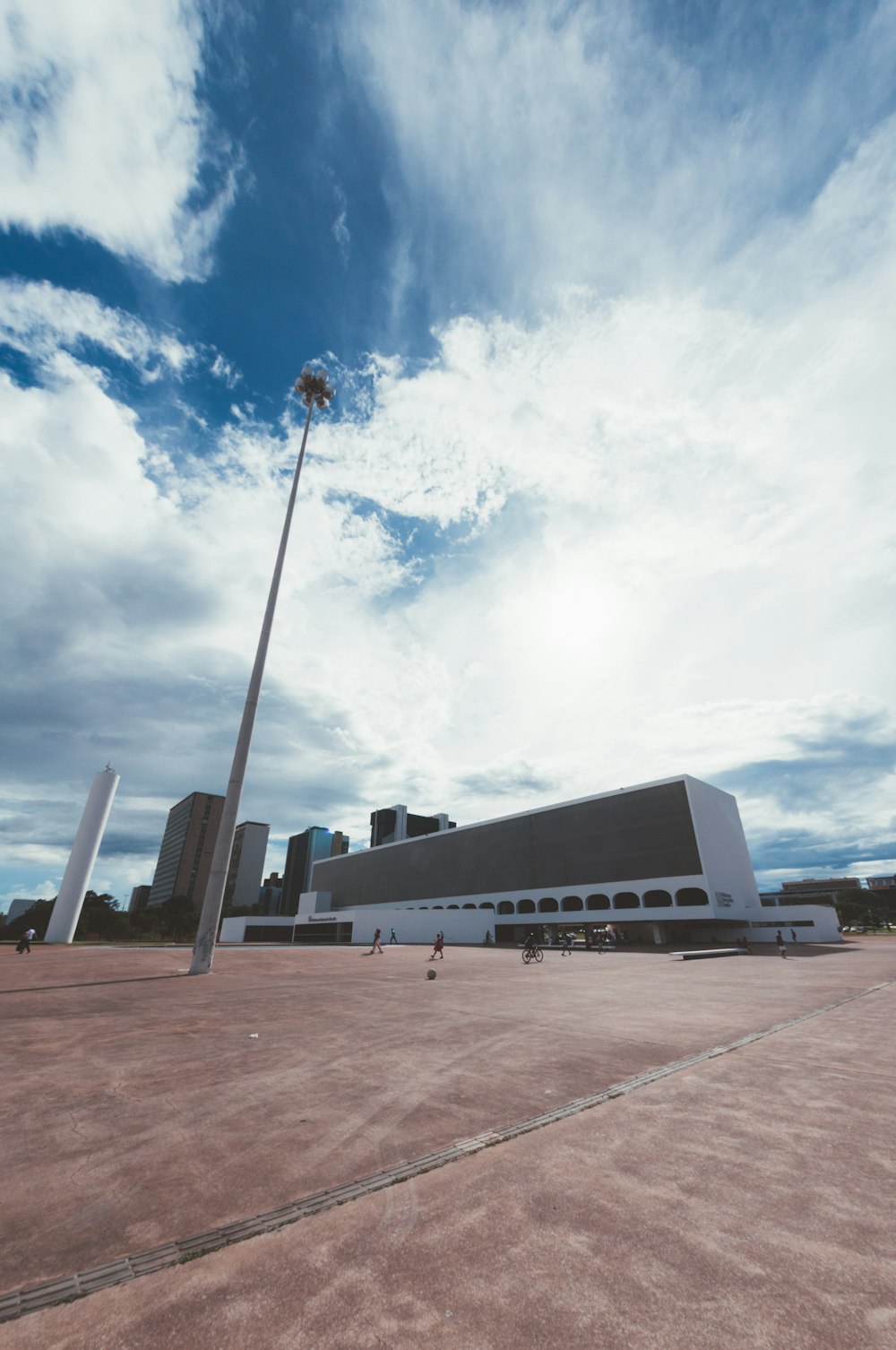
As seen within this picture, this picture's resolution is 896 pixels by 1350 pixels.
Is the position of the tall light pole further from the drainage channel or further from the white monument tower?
the white monument tower

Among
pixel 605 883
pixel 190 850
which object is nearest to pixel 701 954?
pixel 605 883

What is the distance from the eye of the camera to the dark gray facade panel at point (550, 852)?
57.3 metres

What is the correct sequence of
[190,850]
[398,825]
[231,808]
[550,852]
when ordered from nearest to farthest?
[231,808] < [550,852] < [398,825] < [190,850]

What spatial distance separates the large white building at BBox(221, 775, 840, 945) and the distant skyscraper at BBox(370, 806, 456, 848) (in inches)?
2294

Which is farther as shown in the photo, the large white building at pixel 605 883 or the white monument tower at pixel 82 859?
the large white building at pixel 605 883

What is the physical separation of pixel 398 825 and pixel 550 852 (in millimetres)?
77992

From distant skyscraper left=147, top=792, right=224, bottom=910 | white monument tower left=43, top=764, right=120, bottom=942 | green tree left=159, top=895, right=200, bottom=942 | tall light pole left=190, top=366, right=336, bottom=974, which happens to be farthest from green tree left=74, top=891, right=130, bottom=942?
tall light pole left=190, top=366, right=336, bottom=974

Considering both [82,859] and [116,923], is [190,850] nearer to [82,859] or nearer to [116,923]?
[116,923]

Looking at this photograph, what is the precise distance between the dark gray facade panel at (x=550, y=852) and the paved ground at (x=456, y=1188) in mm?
52568

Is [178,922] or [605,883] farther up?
[605,883]

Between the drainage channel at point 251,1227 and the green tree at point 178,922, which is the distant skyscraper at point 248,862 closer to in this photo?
the green tree at point 178,922

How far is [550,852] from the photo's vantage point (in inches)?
2655

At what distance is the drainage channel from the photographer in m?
2.69

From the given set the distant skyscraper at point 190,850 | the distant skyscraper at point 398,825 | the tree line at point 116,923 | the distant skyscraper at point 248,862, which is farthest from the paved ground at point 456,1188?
the distant skyscraper at point 248,862
